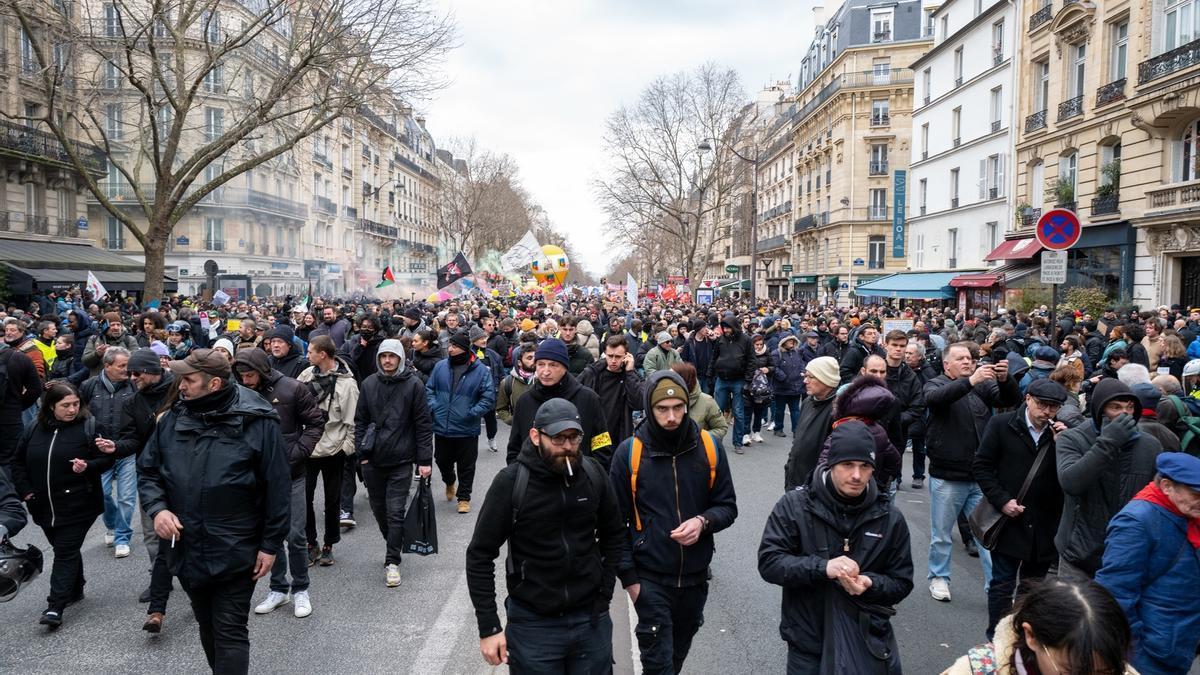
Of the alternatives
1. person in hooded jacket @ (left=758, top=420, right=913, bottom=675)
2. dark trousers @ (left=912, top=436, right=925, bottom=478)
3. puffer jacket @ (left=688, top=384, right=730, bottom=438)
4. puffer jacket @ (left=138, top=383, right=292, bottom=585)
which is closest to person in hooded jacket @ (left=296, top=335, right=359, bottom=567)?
puffer jacket @ (left=138, top=383, right=292, bottom=585)

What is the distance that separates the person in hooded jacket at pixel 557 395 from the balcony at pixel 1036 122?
25559 mm

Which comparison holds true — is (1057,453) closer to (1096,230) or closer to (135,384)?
(135,384)

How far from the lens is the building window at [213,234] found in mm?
42031

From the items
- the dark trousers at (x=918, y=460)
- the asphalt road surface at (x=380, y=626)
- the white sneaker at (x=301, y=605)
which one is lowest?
the asphalt road surface at (x=380, y=626)

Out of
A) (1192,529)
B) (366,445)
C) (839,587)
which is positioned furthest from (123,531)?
(1192,529)

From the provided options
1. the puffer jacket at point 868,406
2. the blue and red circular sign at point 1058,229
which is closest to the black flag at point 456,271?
the blue and red circular sign at point 1058,229

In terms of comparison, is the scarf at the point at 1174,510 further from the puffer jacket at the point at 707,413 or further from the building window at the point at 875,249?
the building window at the point at 875,249

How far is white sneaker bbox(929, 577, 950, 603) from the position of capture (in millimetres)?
5516

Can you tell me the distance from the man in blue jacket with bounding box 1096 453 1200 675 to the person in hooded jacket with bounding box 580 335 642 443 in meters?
3.45

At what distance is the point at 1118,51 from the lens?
21547 millimetres

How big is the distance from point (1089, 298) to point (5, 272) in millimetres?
28573

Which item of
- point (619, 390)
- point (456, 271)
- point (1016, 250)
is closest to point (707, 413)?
point (619, 390)

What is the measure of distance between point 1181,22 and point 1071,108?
15.8ft

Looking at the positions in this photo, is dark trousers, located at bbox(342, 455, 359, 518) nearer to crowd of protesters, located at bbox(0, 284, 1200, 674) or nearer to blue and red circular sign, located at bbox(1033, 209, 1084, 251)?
crowd of protesters, located at bbox(0, 284, 1200, 674)
